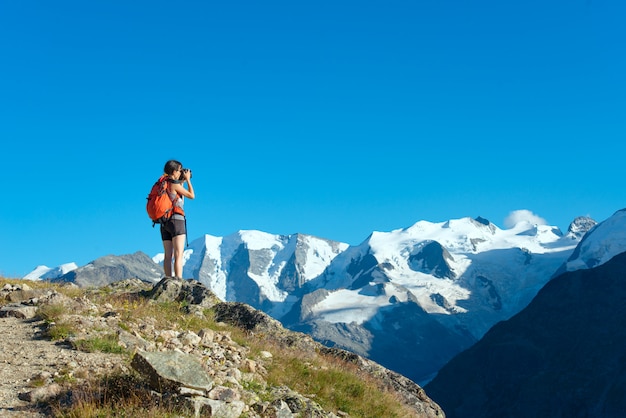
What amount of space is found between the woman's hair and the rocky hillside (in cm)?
331

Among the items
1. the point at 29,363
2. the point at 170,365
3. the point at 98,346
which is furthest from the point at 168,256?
the point at 170,365

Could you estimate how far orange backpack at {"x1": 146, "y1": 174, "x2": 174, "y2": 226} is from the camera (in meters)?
16.9

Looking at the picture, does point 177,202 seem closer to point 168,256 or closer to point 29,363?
point 168,256

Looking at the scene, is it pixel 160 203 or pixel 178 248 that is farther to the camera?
pixel 178 248

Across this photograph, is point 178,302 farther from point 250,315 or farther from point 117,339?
point 117,339

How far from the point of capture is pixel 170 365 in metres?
9.20

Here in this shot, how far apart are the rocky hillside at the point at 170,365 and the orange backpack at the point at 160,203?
2.20 metres

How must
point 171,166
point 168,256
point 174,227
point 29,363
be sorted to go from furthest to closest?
point 168,256 < point 174,227 < point 171,166 < point 29,363

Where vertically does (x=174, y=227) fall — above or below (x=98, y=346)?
above

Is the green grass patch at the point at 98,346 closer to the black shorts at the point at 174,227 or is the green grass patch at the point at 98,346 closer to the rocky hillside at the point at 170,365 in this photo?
the rocky hillside at the point at 170,365

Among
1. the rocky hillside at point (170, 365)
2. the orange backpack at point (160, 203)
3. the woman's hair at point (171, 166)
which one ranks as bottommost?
the rocky hillside at point (170, 365)

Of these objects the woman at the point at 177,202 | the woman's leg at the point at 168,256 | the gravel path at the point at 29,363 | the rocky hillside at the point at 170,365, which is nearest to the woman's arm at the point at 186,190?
the woman at the point at 177,202

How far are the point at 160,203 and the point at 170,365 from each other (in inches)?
327

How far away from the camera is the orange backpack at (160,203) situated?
55.5 feet
